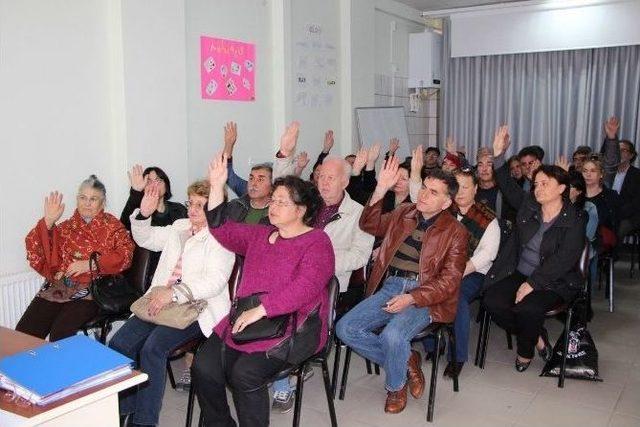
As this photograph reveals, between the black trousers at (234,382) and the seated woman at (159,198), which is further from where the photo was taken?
the seated woman at (159,198)

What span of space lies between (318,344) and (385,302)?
64 cm

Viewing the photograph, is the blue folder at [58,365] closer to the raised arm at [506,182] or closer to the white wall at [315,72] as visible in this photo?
the raised arm at [506,182]

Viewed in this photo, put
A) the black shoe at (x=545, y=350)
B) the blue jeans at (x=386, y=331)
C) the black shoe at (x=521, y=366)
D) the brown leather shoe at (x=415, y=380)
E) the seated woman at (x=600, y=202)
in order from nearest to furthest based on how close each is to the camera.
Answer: the blue jeans at (x=386, y=331), the brown leather shoe at (x=415, y=380), the black shoe at (x=521, y=366), the black shoe at (x=545, y=350), the seated woman at (x=600, y=202)

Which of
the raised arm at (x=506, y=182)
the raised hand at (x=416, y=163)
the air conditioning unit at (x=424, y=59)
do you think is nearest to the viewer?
the raised hand at (x=416, y=163)

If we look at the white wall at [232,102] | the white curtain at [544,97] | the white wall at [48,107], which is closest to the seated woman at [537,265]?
the white wall at [232,102]

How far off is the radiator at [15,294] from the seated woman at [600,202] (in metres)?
3.87

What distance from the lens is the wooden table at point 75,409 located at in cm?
152

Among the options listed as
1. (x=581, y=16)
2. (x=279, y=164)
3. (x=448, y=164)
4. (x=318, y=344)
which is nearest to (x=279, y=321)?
(x=318, y=344)

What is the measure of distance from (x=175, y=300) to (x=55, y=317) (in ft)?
2.58

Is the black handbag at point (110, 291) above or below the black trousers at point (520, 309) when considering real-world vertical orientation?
above

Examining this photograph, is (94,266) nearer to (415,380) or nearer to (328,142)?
(415,380)

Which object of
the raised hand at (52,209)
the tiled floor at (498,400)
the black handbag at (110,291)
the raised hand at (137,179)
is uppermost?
the raised hand at (137,179)

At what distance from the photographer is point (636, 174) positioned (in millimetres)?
5547

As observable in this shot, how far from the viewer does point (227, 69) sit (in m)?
4.68
